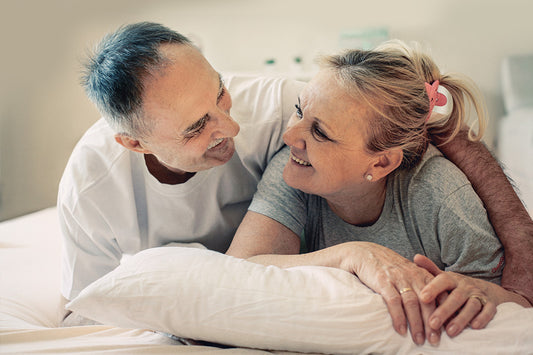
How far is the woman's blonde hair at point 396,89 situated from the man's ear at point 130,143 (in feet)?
1.68

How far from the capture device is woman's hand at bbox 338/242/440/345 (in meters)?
0.85

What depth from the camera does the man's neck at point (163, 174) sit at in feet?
4.60

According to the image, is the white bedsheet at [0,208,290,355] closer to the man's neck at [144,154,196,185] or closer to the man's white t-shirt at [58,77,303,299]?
the man's white t-shirt at [58,77,303,299]

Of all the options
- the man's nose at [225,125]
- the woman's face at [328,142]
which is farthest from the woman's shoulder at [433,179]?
the man's nose at [225,125]

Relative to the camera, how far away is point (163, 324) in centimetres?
90

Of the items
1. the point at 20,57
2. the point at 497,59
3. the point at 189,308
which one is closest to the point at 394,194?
the point at 189,308

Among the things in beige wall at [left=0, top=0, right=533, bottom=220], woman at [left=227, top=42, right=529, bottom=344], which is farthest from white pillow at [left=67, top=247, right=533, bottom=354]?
beige wall at [left=0, top=0, right=533, bottom=220]

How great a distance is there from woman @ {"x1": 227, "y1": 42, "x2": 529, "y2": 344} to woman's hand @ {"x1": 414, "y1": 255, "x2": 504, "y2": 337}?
0.06 m

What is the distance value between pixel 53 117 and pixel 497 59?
99.9 inches

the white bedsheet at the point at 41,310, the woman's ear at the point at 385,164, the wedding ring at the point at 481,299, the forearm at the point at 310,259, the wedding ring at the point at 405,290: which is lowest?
the white bedsheet at the point at 41,310

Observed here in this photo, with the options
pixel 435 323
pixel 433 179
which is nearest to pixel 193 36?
pixel 433 179

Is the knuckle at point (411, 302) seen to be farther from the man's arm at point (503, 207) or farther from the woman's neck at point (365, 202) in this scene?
the woman's neck at point (365, 202)

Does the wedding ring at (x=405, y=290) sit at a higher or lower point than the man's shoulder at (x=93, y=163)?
lower

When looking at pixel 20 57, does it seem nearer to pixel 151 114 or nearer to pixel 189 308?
pixel 151 114
